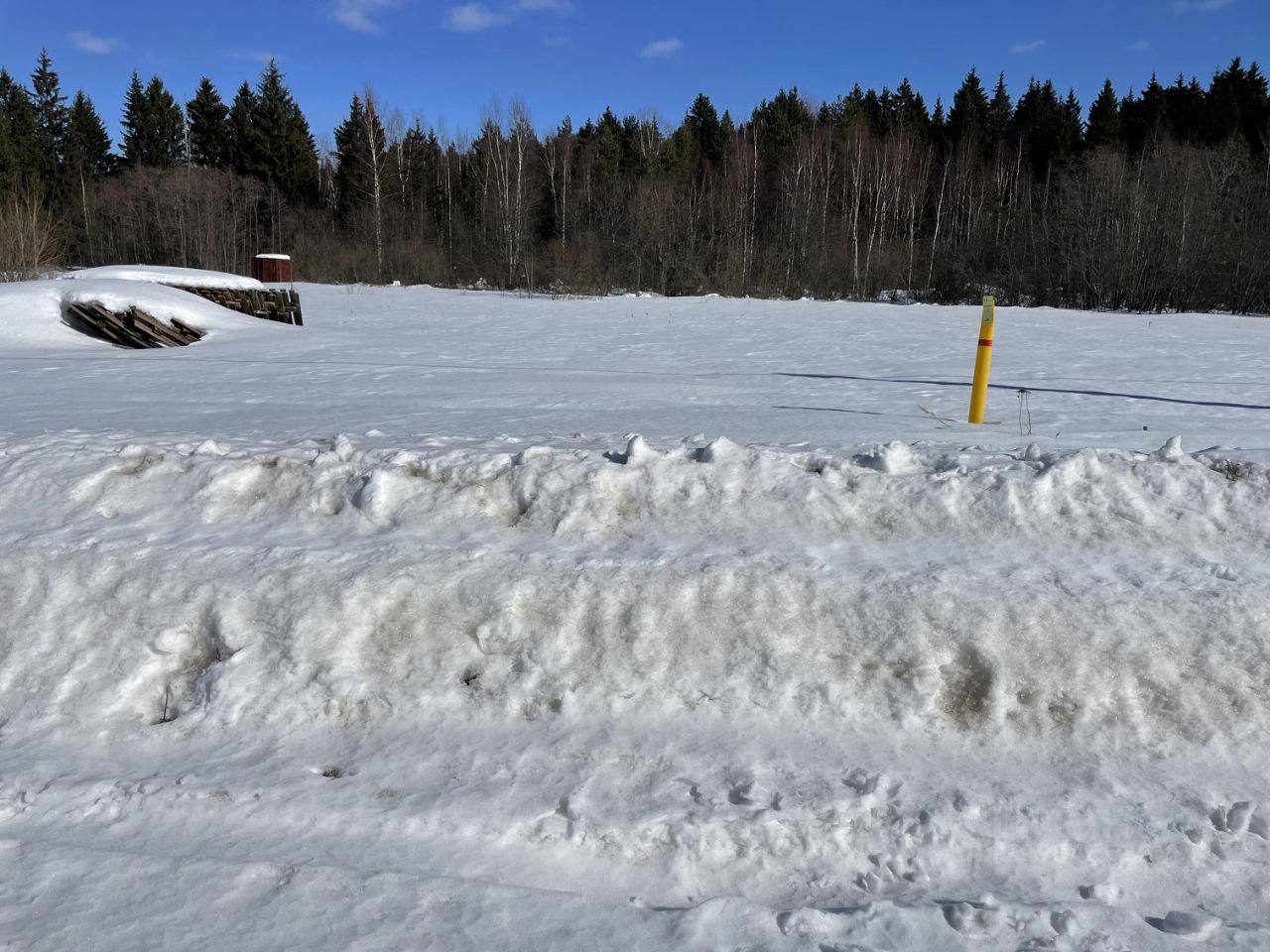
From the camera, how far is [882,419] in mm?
7527

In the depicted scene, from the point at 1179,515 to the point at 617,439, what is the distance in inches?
132

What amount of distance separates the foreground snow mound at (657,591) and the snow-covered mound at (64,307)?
41.4 feet

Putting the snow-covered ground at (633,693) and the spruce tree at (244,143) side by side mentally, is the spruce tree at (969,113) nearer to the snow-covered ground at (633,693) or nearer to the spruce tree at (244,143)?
the spruce tree at (244,143)

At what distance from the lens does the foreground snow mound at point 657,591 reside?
3621mm

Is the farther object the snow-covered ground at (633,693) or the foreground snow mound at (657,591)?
the foreground snow mound at (657,591)

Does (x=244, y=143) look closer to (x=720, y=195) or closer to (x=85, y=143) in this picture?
(x=85, y=143)

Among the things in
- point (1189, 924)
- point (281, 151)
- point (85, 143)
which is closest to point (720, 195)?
point (281, 151)

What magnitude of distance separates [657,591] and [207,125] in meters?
68.2

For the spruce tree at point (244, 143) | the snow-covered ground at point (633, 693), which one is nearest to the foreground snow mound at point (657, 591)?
the snow-covered ground at point (633, 693)

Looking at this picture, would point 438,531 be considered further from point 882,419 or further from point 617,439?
point 882,419

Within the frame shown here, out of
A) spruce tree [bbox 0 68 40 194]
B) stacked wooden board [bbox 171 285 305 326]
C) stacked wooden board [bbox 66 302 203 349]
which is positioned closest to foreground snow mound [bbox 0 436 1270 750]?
stacked wooden board [bbox 66 302 203 349]

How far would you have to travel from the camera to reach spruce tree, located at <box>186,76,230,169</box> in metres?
59.8

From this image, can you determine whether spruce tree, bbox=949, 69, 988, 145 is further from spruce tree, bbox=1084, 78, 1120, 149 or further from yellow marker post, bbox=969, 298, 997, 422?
yellow marker post, bbox=969, 298, 997, 422

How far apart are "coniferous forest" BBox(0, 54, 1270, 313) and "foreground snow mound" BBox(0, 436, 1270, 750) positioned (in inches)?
1267
